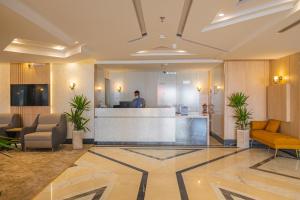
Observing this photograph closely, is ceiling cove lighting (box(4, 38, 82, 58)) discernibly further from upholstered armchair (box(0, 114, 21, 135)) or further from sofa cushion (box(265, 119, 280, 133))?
sofa cushion (box(265, 119, 280, 133))

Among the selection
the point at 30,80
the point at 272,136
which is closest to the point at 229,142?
the point at 272,136

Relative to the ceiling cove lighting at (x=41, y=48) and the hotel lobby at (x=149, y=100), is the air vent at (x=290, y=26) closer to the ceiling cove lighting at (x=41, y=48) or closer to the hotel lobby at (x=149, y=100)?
the hotel lobby at (x=149, y=100)

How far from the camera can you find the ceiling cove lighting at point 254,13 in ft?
12.0

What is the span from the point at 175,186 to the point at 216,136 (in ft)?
16.7

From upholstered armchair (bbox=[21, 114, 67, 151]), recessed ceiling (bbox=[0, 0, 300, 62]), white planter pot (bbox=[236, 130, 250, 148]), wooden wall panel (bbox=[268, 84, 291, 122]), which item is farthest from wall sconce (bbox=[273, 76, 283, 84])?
upholstered armchair (bbox=[21, 114, 67, 151])

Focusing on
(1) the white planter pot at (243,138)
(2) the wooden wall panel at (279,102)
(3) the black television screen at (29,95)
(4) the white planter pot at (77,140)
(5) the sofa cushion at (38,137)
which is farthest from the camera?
(3) the black television screen at (29,95)

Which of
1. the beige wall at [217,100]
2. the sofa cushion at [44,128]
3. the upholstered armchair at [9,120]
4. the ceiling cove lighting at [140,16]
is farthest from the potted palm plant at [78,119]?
the beige wall at [217,100]

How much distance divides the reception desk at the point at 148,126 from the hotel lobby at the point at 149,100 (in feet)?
0.11

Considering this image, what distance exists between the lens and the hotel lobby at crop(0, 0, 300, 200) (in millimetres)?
3863

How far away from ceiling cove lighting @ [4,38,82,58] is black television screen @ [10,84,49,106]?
1694mm

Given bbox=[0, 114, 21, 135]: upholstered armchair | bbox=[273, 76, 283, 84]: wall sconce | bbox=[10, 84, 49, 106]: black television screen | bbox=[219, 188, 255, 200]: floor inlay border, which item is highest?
bbox=[273, 76, 283, 84]: wall sconce

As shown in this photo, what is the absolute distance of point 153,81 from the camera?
10773 mm

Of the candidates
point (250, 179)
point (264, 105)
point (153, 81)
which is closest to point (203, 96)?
point (153, 81)

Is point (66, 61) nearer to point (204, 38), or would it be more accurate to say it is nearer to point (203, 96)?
point (204, 38)
